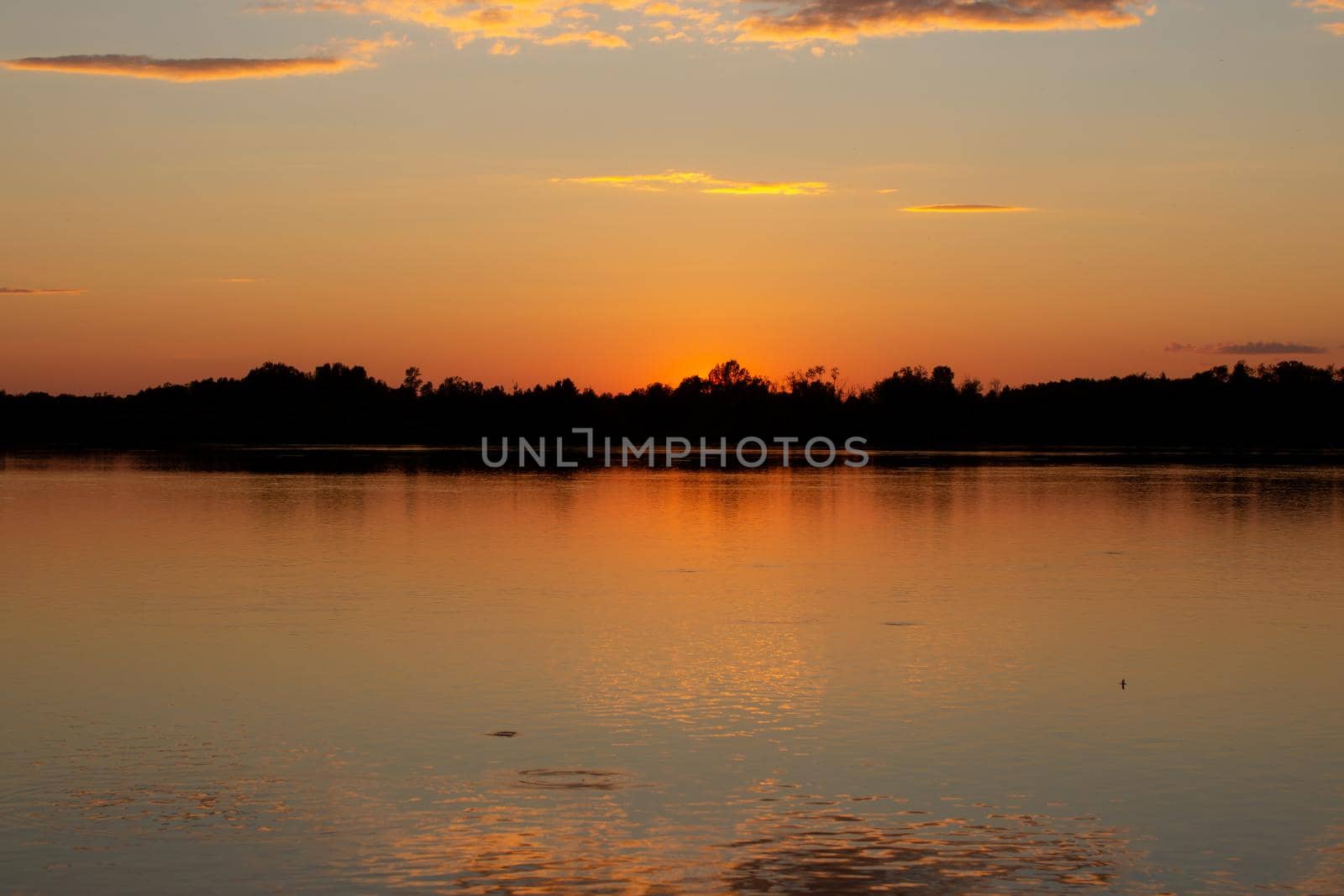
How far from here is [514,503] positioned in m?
44.6

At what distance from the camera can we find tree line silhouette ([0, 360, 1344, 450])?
15112 centimetres

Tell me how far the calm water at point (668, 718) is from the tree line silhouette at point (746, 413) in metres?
113

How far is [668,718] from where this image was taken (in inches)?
539

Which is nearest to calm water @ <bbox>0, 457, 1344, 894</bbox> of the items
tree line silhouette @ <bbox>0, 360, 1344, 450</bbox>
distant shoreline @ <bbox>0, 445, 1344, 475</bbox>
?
distant shoreline @ <bbox>0, 445, 1344, 475</bbox>

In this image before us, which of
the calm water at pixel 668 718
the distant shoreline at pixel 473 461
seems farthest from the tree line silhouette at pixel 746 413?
the calm water at pixel 668 718

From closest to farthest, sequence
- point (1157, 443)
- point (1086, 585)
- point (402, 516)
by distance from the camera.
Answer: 1. point (1086, 585)
2. point (402, 516)
3. point (1157, 443)

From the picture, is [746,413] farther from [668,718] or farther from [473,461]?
[668,718]

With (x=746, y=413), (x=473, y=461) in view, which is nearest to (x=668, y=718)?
(x=473, y=461)

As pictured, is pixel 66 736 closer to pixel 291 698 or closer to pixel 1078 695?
pixel 291 698

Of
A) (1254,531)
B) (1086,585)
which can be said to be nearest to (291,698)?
(1086,585)

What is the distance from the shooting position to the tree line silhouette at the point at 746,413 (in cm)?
15112

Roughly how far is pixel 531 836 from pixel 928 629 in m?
10.3

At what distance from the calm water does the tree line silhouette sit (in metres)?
113

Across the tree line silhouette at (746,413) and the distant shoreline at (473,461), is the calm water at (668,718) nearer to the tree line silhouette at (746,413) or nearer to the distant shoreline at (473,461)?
the distant shoreline at (473,461)
